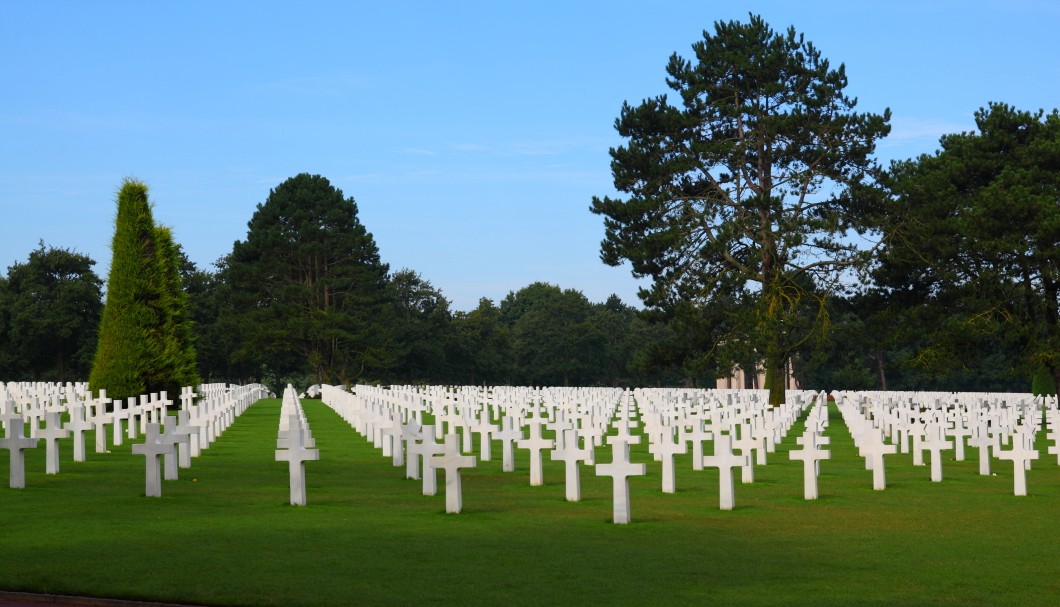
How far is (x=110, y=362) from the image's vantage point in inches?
1229

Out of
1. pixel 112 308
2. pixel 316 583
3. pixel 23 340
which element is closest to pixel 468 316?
pixel 23 340

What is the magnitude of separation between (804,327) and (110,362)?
71.7ft

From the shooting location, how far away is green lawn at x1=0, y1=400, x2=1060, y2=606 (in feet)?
26.0

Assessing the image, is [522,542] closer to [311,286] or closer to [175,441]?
[175,441]

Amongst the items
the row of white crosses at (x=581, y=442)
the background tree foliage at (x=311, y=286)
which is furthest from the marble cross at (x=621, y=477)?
the background tree foliage at (x=311, y=286)

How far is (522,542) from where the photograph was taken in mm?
10031

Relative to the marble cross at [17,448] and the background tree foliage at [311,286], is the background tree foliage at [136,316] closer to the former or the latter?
the marble cross at [17,448]

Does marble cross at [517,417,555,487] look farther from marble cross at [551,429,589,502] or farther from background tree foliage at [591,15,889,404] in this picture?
background tree foliage at [591,15,889,404]

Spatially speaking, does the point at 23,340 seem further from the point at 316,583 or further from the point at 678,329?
the point at 316,583

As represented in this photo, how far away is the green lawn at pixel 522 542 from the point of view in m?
7.91

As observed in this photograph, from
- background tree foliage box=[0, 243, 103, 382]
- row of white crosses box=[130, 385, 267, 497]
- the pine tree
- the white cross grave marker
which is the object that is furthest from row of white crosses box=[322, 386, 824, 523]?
background tree foliage box=[0, 243, 103, 382]

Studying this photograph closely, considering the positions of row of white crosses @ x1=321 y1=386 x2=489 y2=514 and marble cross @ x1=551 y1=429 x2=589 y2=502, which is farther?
marble cross @ x1=551 y1=429 x2=589 y2=502

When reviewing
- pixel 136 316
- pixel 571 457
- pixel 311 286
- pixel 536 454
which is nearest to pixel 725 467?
pixel 571 457

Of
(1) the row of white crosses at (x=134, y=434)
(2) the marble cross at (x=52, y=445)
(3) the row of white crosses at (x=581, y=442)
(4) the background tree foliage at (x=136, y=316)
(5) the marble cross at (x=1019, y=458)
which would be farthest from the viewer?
(4) the background tree foliage at (x=136, y=316)
